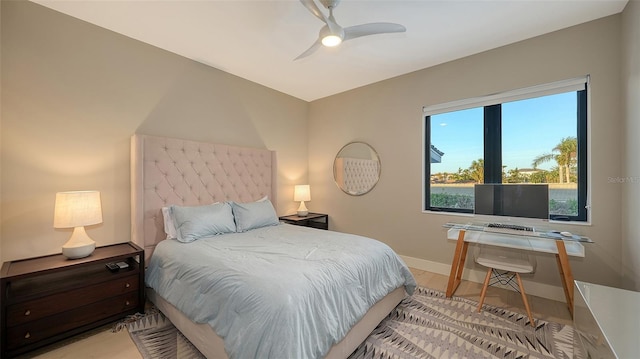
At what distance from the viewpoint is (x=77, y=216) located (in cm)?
196

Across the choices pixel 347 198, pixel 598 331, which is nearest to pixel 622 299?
pixel 598 331

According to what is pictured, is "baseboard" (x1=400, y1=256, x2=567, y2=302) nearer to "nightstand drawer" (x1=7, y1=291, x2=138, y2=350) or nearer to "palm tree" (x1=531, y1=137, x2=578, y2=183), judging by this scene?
"palm tree" (x1=531, y1=137, x2=578, y2=183)

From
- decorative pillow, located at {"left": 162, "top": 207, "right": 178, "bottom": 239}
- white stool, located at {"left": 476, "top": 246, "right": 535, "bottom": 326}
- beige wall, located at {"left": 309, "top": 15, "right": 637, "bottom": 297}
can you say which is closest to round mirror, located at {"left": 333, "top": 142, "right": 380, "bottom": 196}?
beige wall, located at {"left": 309, "top": 15, "right": 637, "bottom": 297}

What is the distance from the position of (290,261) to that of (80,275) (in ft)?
5.92

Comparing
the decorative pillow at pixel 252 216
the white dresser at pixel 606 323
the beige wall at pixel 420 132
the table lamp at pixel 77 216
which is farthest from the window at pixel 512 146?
the table lamp at pixel 77 216

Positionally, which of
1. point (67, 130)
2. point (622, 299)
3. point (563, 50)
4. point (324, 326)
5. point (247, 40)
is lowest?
point (324, 326)

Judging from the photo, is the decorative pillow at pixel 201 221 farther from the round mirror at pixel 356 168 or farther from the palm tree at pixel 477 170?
the palm tree at pixel 477 170

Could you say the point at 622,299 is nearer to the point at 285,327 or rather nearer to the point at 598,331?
the point at 598,331

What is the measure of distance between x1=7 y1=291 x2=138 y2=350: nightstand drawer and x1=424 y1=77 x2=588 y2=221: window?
11.3ft

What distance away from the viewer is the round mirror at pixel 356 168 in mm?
3807

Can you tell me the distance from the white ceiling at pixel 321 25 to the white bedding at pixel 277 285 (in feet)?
6.69

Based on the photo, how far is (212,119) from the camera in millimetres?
3232

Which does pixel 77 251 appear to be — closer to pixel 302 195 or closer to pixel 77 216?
pixel 77 216

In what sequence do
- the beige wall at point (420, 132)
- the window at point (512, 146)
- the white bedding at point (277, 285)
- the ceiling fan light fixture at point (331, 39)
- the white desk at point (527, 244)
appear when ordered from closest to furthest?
1. the white bedding at point (277, 285)
2. the ceiling fan light fixture at point (331, 39)
3. the white desk at point (527, 244)
4. the beige wall at point (420, 132)
5. the window at point (512, 146)
